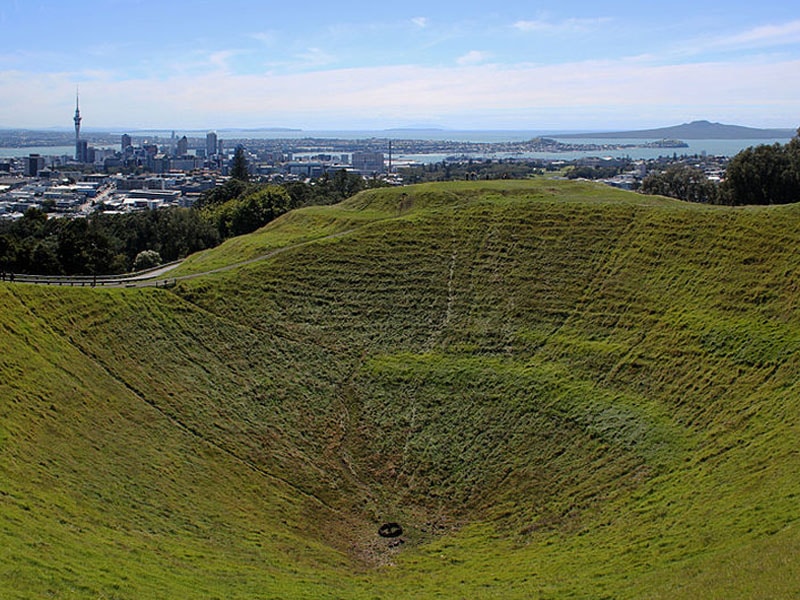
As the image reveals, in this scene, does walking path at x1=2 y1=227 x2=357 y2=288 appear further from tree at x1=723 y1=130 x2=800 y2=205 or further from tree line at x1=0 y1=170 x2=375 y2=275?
tree at x1=723 y1=130 x2=800 y2=205

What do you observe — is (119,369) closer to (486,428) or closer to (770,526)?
(486,428)

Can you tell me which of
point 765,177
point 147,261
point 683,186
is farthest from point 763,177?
point 147,261

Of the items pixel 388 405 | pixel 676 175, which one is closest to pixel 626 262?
pixel 388 405

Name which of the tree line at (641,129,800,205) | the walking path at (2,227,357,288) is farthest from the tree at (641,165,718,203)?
the walking path at (2,227,357,288)

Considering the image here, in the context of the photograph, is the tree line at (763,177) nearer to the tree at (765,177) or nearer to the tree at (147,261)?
the tree at (765,177)

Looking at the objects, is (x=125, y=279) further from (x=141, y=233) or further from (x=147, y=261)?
(x=141, y=233)

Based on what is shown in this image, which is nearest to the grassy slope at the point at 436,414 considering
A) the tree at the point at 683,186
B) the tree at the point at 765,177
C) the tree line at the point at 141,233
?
the tree line at the point at 141,233

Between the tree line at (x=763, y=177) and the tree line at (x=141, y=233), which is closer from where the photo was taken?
the tree line at (x=141, y=233)
